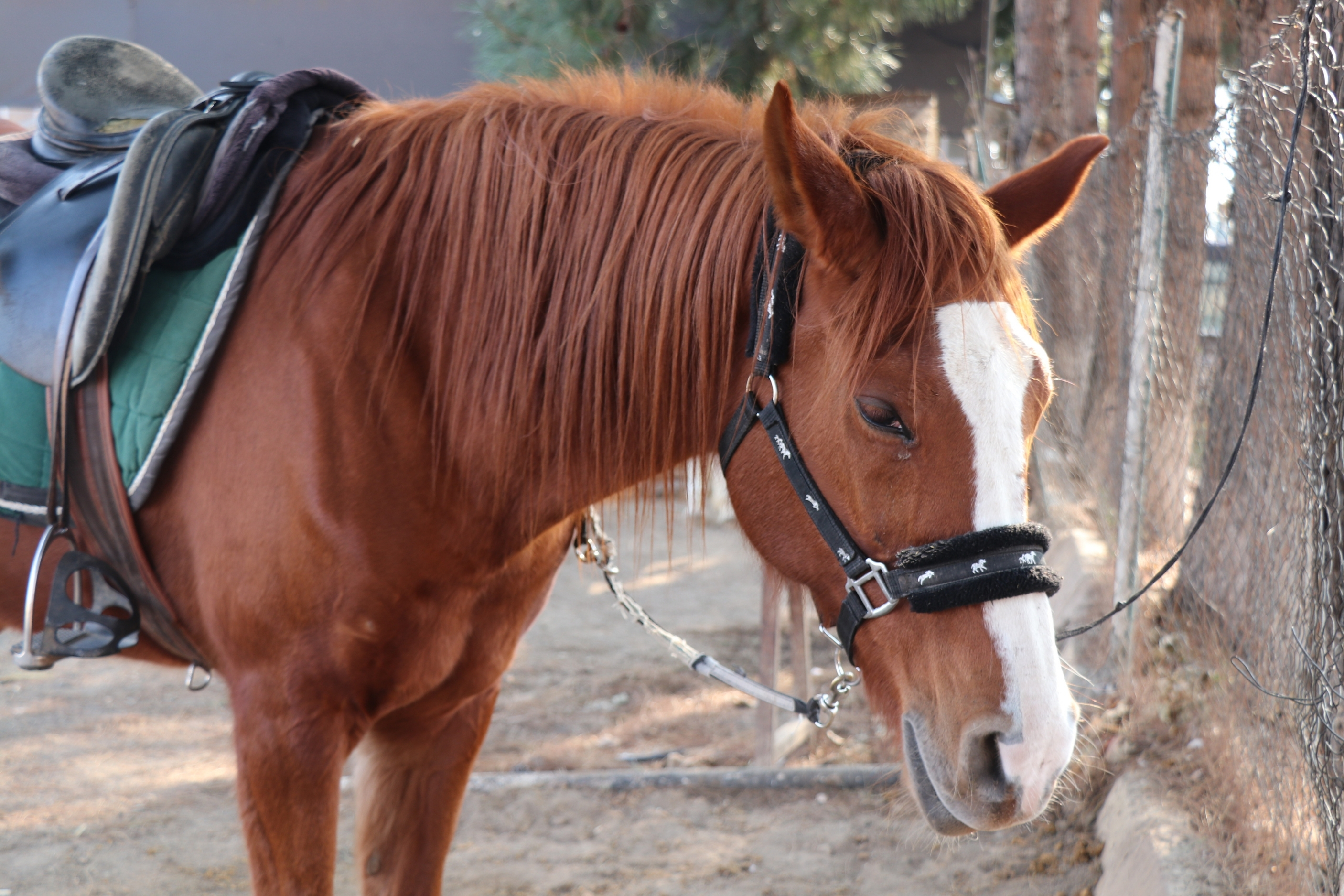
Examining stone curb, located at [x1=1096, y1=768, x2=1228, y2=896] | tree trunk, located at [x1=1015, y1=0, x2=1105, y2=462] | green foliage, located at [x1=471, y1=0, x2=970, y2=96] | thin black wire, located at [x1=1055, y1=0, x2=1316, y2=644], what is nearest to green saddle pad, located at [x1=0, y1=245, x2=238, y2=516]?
thin black wire, located at [x1=1055, y1=0, x2=1316, y2=644]

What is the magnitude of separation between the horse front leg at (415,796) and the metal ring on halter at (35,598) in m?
0.61

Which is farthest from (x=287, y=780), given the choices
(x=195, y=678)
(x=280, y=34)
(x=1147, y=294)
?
(x=280, y=34)

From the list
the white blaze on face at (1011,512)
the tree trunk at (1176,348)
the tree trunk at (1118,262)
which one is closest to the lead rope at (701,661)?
the white blaze on face at (1011,512)

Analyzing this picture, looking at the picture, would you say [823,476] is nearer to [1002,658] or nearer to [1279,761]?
[1002,658]

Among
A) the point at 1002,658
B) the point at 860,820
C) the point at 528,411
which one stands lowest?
the point at 860,820

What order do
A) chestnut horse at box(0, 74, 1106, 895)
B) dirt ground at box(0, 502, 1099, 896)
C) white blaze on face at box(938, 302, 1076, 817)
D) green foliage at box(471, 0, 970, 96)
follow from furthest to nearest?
green foliage at box(471, 0, 970, 96), dirt ground at box(0, 502, 1099, 896), chestnut horse at box(0, 74, 1106, 895), white blaze on face at box(938, 302, 1076, 817)

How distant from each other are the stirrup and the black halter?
1.12 meters

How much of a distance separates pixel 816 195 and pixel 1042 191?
51 cm

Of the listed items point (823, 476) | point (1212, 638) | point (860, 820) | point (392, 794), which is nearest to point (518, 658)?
point (860, 820)

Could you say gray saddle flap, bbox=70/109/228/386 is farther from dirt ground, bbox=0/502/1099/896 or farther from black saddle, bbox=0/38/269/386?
dirt ground, bbox=0/502/1099/896

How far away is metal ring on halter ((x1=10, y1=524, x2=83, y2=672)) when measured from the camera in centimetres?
165

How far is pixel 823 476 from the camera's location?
4.33ft

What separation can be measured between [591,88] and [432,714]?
1238 mm

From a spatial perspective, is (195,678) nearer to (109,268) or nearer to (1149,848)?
(109,268)
